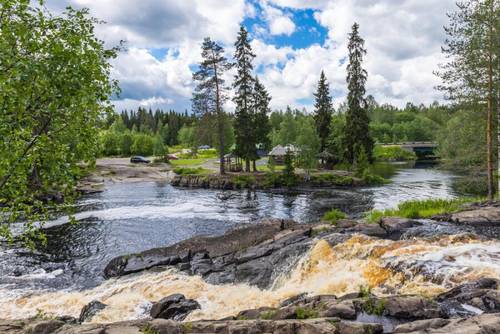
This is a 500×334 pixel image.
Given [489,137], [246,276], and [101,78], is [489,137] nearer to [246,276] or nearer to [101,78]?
[246,276]

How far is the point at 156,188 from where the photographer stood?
151ft

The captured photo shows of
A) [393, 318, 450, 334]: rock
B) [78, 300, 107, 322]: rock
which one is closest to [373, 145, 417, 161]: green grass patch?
[78, 300, 107, 322]: rock

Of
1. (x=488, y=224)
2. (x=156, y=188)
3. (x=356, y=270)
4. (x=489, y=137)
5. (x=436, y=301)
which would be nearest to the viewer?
(x=436, y=301)

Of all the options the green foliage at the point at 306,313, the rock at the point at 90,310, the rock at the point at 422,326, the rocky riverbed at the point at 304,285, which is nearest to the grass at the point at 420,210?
the rocky riverbed at the point at 304,285

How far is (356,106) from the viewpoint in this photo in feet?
184

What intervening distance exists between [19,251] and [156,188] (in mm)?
27207

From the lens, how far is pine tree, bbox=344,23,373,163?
5422 cm

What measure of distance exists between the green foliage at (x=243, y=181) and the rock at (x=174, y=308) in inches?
1261

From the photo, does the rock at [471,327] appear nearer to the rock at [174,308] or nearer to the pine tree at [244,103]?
the rock at [174,308]

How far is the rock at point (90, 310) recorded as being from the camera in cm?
1178

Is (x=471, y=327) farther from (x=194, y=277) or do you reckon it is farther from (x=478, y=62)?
(x=478, y=62)

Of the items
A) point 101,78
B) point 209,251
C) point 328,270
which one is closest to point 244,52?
point 209,251

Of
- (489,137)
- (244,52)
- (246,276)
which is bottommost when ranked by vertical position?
(246,276)

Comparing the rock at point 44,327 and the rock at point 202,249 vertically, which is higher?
the rock at point 44,327
